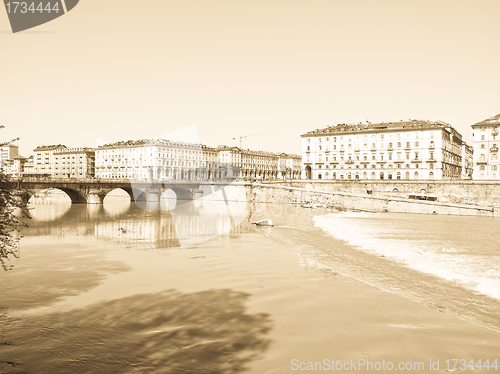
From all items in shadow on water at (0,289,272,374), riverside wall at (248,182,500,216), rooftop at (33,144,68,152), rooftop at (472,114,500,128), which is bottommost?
shadow on water at (0,289,272,374)

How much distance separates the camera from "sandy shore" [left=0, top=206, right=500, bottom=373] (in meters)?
7.97

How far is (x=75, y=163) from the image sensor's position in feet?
474

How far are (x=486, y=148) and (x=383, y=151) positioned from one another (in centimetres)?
1867

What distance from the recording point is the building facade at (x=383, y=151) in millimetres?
74375

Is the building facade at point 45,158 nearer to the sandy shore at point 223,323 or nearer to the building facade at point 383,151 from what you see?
the building facade at point 383,151

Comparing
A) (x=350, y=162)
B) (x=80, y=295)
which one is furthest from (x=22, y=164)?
(x=80, y=295)

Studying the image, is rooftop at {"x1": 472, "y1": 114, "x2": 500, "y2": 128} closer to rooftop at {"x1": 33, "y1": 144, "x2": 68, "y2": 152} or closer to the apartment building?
the apartment building

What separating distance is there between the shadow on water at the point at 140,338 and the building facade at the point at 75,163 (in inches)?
5478

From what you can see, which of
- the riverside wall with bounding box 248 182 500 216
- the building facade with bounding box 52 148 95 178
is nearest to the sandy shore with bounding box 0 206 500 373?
the riverside wall with bounding box 248 182 500 216

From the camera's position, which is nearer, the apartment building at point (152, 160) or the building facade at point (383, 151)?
the building facade at point (383, 151)

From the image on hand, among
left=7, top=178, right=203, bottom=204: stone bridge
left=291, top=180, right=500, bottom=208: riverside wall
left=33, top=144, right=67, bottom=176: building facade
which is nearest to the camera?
left=291, top=180, right=500, bottom=208: riverside wall

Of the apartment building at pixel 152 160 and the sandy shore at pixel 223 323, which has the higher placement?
the apartment building at pixel 152 160

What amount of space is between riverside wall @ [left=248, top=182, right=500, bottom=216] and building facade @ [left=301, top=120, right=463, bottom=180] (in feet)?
54.4

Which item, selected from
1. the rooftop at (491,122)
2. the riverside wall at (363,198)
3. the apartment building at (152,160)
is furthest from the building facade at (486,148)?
the apartment building at (152,160)
